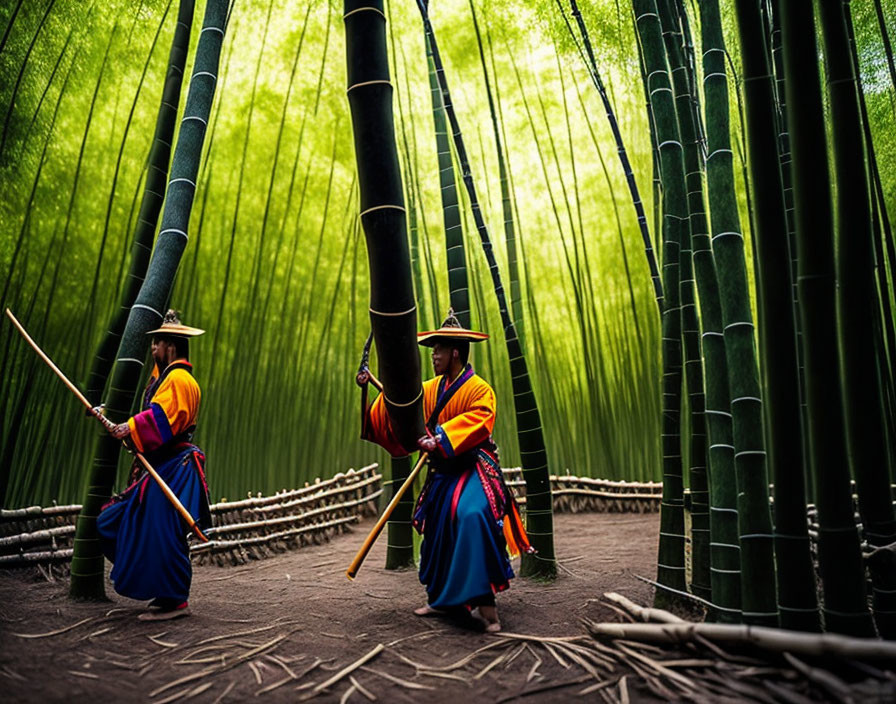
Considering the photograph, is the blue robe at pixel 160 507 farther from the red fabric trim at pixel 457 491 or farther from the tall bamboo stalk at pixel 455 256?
the tall bamboo stalk at pixel 455 256

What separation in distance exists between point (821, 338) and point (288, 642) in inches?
71.8

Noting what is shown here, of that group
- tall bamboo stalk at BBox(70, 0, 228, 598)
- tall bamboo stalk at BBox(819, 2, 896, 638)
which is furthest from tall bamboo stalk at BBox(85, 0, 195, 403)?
tall bamboo stalk at BBox(819, 2, 896, 638)

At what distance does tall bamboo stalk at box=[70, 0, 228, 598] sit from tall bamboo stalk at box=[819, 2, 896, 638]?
229 centimetres

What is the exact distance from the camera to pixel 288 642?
222cm

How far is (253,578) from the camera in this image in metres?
3.67

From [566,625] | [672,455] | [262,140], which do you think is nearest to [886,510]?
[672,455]

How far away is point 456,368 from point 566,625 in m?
1.04

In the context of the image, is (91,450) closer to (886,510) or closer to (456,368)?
(456,368)

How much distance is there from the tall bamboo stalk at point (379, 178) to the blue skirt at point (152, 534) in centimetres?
145

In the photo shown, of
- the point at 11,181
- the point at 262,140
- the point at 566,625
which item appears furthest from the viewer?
the point at 262,140

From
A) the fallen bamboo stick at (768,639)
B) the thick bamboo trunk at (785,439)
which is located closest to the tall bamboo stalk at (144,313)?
the fallen bamboo stick at (768,639)

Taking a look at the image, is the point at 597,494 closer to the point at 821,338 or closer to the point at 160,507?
the point at 160,507

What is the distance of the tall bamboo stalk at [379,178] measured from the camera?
155 centimetres

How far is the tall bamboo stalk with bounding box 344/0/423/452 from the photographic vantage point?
1.55m
